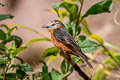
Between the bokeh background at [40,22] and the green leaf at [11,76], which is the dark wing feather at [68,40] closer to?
the green leaf at [11,76]

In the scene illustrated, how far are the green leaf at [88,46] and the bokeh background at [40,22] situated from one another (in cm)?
291

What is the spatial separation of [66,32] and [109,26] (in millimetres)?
3487

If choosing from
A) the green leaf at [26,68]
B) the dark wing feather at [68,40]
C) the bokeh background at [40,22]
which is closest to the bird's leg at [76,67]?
the dark wing feather at [68,40]

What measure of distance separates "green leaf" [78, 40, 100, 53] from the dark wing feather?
0.03 meters

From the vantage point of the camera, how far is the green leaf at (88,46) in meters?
1.84

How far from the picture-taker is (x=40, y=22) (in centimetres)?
602

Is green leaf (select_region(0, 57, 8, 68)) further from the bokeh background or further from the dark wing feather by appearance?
the bokeh background

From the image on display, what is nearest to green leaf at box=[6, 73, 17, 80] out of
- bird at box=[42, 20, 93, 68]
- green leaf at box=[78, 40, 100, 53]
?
bird at box=[42, 20, 93, 68]

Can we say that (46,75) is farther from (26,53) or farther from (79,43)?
(26,53)

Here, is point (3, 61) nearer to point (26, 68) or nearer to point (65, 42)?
point (26, 68)

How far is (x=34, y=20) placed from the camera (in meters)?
6.12

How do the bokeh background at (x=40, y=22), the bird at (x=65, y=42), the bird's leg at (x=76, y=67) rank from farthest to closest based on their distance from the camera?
the bokeh background at (x=40, y=22) → the bird at (x=65, y=42) → the bird's leg at (x=76, y=67)

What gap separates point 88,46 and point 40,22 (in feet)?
13.8

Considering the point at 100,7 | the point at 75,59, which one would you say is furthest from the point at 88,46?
the point at 100,7
